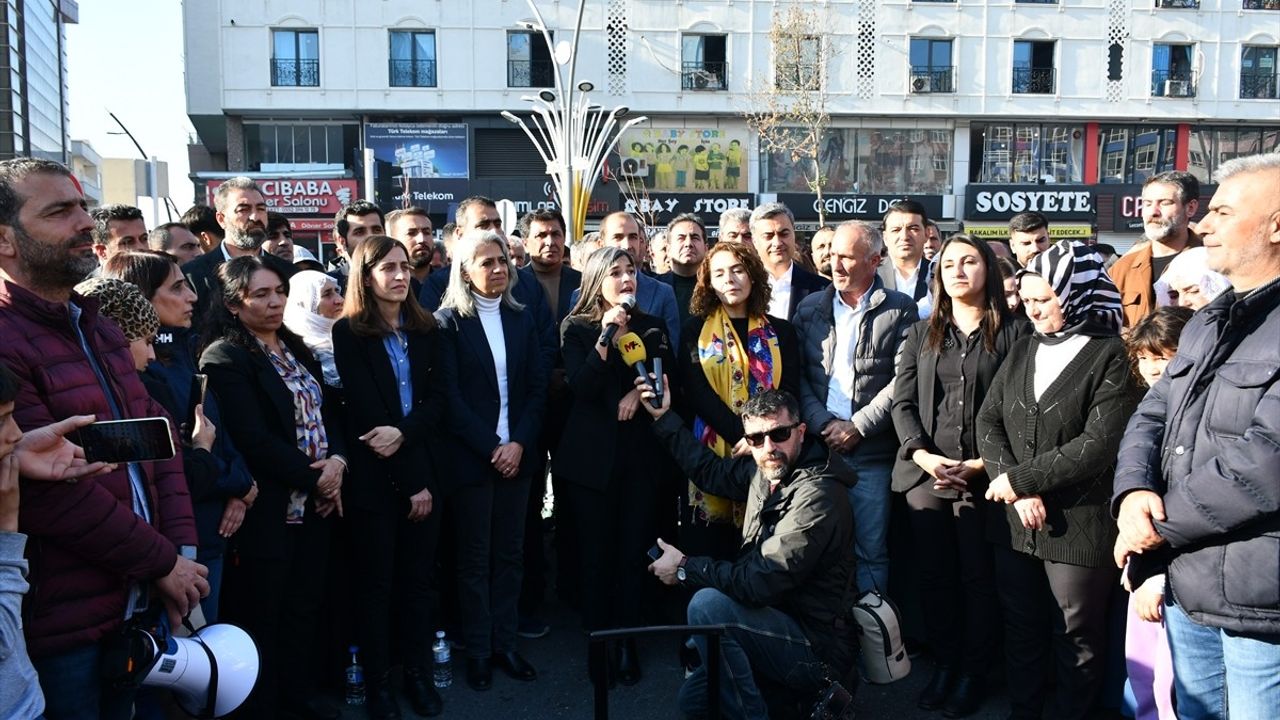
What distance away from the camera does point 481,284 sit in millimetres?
5156

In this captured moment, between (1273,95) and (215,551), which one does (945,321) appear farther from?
(1273,95)

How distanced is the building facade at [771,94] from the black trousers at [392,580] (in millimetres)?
27067

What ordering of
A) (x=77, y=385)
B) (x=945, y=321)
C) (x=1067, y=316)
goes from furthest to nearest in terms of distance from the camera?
(x=945, y=321), (x=1067, y=316), (x=77, y=385)

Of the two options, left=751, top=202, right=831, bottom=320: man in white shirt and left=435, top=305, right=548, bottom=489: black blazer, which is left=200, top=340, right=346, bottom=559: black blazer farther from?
left=751, top=202, right=831, bottom=320: man in white shirt

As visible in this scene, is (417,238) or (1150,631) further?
(417,238)

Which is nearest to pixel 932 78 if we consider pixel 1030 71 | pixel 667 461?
pixel 1030 71

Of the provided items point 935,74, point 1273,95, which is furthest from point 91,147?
point 1273,95

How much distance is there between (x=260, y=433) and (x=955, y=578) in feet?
11.5

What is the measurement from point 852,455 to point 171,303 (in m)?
Answer: 3.48

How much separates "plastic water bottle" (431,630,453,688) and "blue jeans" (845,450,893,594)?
7.39 feet

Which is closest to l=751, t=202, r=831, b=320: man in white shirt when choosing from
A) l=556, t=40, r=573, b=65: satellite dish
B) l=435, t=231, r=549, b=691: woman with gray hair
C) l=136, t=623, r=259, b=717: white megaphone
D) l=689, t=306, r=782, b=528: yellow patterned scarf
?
l=689, t=306, r=782, b=528: yellow patterned scarf

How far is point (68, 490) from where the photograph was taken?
8.64ft

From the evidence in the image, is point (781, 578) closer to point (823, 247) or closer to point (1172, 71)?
point (823, 247)

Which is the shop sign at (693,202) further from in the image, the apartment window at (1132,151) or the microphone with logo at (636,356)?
the microphone with logo at (636,356)
